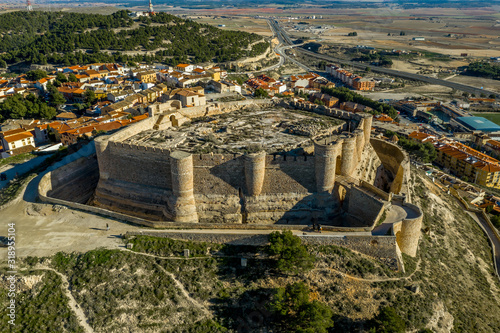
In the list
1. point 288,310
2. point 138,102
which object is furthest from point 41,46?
point 288,310

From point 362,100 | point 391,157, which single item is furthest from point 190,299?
point 362,100

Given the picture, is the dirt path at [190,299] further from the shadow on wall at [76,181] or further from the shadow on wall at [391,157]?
the shadow on wall at [391,157]

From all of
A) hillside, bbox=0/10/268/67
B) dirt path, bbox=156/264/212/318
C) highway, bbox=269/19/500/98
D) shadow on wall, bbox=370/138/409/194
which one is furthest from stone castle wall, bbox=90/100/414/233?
highway, bbox=269/19/500/98

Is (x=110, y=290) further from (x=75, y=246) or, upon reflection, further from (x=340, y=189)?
(x=340, y=189)

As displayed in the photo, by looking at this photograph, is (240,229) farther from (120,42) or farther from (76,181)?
(120,42)

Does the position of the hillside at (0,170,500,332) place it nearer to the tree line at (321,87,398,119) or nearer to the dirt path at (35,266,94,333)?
the dirt path at (35,266,94,333)

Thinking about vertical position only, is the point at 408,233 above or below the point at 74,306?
above
